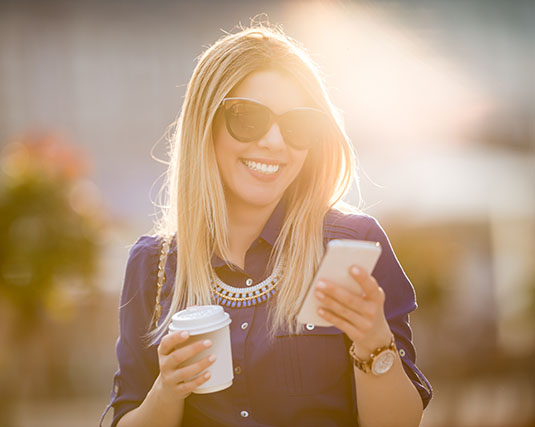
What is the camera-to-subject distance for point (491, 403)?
15.9 feet

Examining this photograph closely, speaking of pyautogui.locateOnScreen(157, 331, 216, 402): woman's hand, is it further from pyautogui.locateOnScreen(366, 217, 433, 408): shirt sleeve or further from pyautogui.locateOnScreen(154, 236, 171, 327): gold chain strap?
pyautogui.locateOnScreen(366, 217, 433, 408): shirt sleeve

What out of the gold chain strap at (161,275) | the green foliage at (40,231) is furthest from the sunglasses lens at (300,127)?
the green foliage at (40,231)

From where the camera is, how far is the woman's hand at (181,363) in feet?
4.32

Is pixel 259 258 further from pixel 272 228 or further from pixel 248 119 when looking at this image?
pixel 248 119

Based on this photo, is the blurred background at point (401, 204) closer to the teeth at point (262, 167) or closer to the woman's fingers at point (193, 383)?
the teeth at point (262, 167)

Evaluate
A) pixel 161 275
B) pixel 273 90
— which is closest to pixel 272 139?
pixel 273 90

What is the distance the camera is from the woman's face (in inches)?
67.1

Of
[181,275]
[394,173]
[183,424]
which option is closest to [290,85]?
[181,275]

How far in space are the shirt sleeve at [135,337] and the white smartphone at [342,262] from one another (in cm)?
77

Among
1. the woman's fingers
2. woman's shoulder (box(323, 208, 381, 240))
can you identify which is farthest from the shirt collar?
the woman's fingers

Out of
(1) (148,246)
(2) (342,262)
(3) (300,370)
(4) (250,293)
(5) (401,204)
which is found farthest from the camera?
(5) (401,204)

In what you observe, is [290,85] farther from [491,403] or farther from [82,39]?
[82,39]

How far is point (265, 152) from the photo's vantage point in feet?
5.61

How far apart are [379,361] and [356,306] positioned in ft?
0.76
